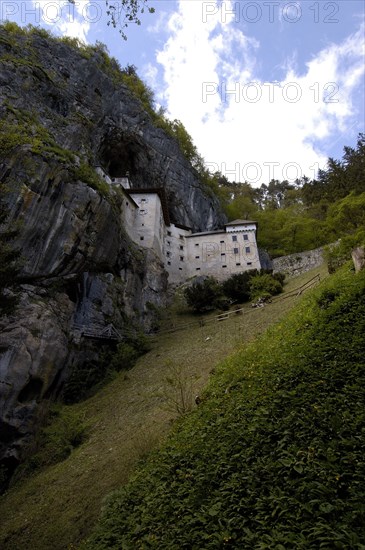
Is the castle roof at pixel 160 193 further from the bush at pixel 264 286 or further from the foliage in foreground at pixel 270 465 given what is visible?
the foliage in foreground at pixel 270 465

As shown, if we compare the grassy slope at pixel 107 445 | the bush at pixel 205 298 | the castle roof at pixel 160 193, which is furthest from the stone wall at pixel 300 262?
the grassy slope at pixel 107 445

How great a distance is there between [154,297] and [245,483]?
92.3 ft

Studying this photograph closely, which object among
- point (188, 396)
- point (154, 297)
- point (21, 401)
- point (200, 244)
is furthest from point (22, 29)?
point (188, 396)

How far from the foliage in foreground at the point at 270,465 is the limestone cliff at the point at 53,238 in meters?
11.5

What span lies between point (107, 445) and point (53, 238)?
14270 millimetres

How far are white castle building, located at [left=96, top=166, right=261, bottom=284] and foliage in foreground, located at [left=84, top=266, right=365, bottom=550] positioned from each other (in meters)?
33.0

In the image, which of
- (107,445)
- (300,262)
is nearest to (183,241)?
(300,262)

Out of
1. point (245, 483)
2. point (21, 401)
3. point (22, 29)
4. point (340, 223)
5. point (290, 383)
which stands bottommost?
point (21, 401)

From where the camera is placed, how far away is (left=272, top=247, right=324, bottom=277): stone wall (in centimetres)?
3903

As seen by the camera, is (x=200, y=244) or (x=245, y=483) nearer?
(x=245, y=483)

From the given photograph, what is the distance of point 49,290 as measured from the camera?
75.8ft

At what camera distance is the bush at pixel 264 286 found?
30638 mm

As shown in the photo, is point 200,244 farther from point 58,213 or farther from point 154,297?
point 58,213

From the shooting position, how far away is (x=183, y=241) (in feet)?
161
